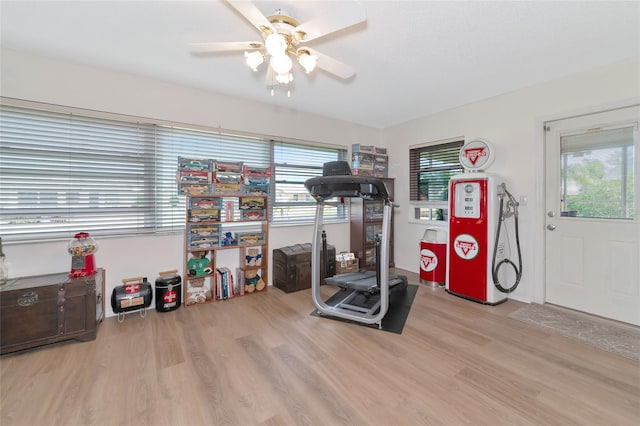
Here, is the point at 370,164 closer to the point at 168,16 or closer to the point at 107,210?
the point at 168,16

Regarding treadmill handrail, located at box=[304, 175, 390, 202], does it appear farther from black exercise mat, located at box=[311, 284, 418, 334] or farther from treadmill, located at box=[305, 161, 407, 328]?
black exercise mat, located at box=[311, 284, 418, 334]

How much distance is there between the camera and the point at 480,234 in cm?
326

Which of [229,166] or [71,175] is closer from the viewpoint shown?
[71,175]

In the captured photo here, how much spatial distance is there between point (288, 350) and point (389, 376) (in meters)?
0.84

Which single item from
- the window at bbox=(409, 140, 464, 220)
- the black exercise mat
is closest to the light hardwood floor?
the black exercise mat

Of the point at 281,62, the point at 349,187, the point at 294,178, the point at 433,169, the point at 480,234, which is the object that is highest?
the point at 281,62

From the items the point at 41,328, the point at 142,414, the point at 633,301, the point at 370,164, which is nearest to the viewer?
the point at 142,414

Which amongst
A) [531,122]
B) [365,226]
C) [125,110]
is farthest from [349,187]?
[125,110]

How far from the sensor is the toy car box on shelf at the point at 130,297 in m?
2.73

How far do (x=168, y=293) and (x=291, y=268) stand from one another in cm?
148

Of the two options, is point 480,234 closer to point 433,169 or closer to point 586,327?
point 586,327

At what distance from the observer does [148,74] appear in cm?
301

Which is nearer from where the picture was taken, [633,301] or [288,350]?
[288,350]

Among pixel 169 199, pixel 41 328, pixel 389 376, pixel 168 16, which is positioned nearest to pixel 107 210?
pixel 169 199
